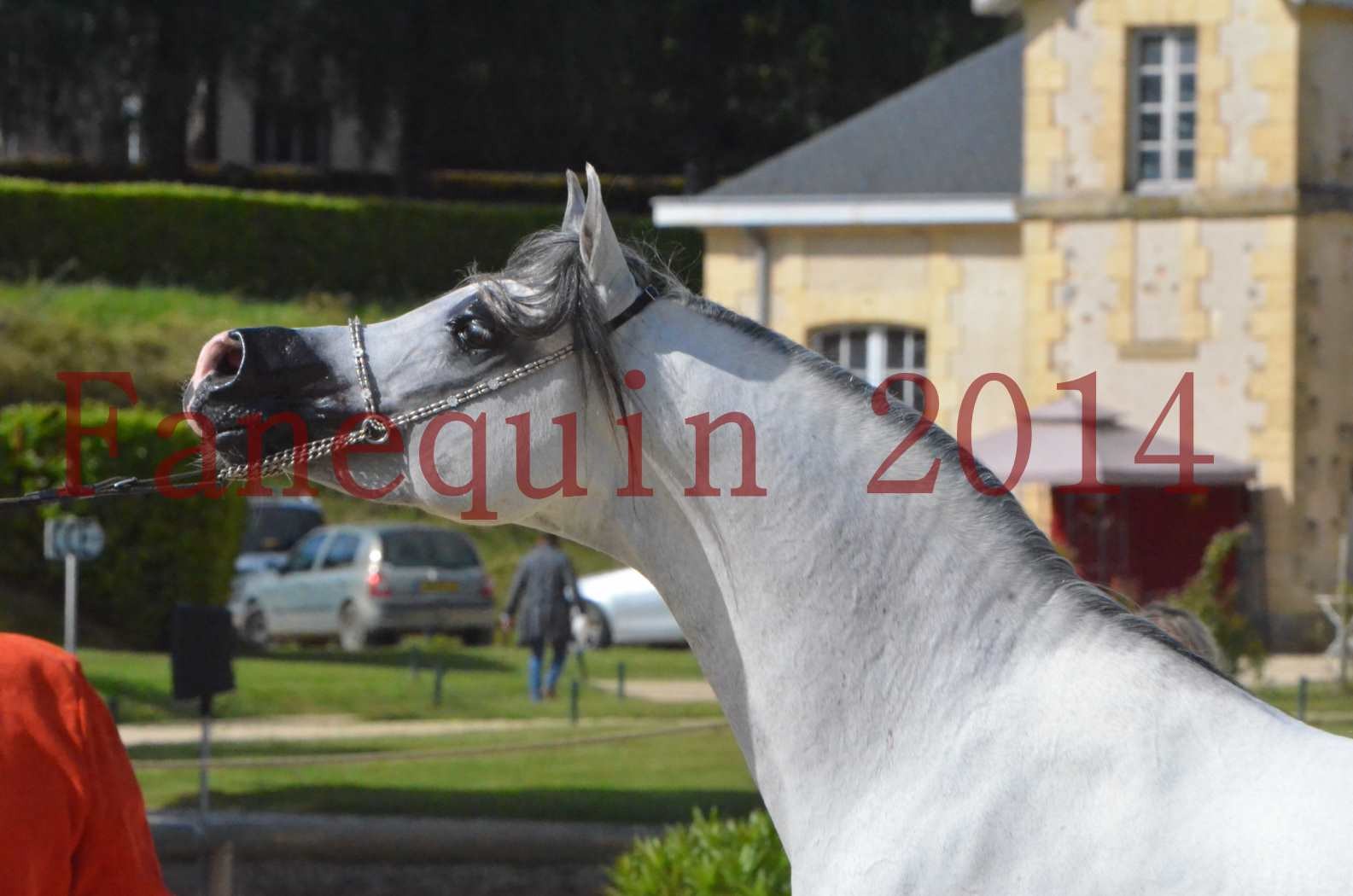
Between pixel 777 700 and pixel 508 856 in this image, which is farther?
pixel 508 856

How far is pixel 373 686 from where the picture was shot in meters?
15.9

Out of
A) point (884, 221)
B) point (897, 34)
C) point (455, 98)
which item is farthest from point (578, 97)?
point (884, 221)

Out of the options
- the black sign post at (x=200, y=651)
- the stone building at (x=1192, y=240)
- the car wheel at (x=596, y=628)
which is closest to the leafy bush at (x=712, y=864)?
the black sign post at (x=200, y=651)

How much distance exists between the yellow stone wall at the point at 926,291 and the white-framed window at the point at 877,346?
18cm

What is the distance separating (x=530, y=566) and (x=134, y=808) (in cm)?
1280

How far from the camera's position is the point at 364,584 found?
20.6 metres

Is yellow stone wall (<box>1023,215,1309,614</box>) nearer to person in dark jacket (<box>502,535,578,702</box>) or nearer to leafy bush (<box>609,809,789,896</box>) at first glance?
person in dark jacket (<box>502,535,578,702</box>)

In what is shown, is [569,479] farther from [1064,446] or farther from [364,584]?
[364,584]

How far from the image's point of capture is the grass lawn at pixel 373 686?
14.5 metres

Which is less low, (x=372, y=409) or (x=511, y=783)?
(x=372, y=409)

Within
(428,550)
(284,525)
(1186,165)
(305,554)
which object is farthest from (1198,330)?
(284,525)

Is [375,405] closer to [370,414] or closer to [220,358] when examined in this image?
[370,414]

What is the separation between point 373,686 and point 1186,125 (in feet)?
33.7

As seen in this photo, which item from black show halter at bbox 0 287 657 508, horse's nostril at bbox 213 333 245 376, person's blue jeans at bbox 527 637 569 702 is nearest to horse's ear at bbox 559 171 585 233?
black show halter at bbox 0 287 657 508
